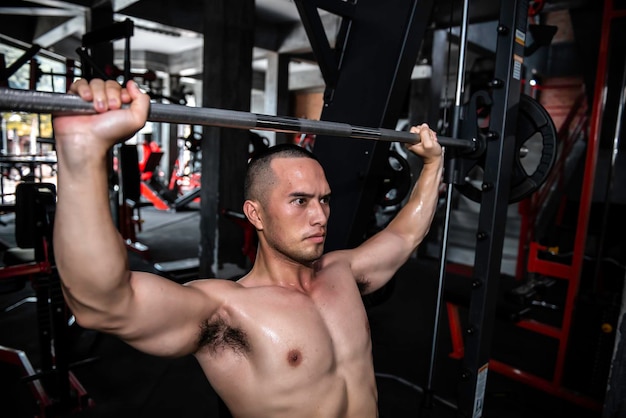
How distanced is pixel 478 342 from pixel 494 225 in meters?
0.41

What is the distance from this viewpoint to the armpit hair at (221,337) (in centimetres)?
100

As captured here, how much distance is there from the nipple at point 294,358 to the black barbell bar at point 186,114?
1.82 ft

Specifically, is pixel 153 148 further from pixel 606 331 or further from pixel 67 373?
pixel 606 331

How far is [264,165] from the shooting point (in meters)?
1.19

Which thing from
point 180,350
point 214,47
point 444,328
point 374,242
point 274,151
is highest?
point 214,47

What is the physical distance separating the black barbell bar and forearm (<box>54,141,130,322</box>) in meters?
0.08

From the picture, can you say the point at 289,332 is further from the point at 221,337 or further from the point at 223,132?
the point at 223,132

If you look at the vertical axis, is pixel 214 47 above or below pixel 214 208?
above

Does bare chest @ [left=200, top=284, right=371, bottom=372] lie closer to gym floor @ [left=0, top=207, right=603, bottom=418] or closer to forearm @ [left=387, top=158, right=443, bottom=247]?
forearm @ [left=387, top=158, right=443, bottom=247]

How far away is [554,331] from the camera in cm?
251

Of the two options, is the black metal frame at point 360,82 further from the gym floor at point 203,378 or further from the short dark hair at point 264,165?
the gym floor at point 203,378

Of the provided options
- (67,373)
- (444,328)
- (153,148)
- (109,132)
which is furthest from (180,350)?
(153,148)

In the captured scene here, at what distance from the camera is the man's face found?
1146 mm

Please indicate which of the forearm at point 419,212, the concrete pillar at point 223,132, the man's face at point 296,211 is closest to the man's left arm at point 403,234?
the forearm at point 419,212
